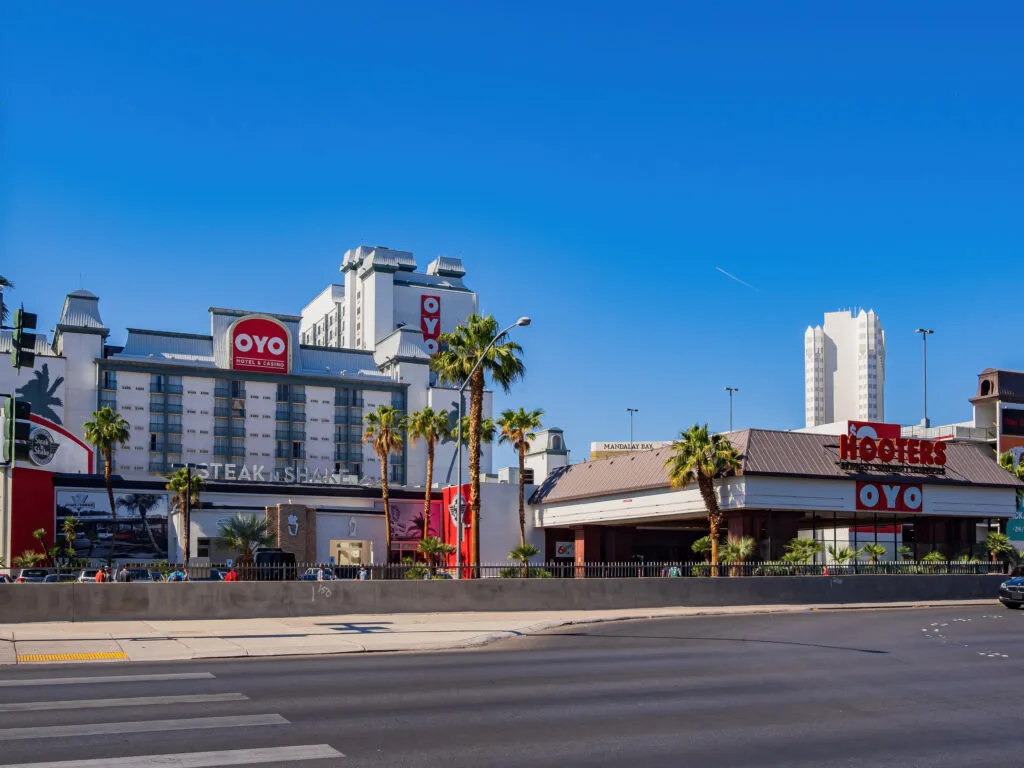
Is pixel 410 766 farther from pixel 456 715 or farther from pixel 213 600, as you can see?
pixel 213 600

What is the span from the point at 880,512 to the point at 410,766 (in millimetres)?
53504

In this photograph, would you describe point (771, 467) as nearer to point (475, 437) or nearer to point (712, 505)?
point (712, 505)

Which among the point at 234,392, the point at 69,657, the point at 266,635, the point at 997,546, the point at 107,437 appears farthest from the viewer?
the point at 234,392

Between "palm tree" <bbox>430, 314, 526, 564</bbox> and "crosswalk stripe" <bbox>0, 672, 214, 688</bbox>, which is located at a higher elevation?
"palm tree" <bbox>430, 314, 526, 564</bbox>

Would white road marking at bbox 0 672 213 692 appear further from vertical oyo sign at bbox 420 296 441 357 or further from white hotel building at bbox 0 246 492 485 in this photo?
vertical oyo sign at bbox 420 296 441 357

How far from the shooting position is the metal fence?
33.2 m

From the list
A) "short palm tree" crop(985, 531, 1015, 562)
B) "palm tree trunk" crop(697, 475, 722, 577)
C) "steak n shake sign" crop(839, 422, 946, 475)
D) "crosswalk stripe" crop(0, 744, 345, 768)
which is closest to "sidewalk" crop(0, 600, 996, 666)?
"crosswalk stripe" crop(0, 744, 345, 768)

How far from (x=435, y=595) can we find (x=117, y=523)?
172 ft

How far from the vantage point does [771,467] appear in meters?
55.0

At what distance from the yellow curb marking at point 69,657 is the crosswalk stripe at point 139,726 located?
8551mm

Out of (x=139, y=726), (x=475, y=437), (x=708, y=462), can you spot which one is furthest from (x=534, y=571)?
(x=139, y=726)

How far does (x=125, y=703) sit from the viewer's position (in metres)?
14.7

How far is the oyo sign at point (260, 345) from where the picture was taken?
10800cm

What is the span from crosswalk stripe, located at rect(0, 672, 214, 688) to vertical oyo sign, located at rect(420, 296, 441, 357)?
127 m
